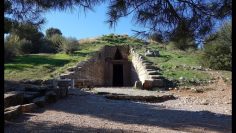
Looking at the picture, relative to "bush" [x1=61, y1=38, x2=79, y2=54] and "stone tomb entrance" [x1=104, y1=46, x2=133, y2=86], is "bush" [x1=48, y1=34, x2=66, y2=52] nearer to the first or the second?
"bush" [x1=61, y1=38, x2=79, y2=54]

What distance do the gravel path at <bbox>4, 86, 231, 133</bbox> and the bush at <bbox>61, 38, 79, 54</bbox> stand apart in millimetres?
14494

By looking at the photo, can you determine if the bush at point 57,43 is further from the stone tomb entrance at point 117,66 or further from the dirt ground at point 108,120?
the dirt ground at point 108,120

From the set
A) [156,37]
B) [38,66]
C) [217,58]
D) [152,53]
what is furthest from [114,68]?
[156,37]

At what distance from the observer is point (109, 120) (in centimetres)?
779

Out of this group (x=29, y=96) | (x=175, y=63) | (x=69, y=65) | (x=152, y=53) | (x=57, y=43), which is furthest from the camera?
(x=57, y=43)

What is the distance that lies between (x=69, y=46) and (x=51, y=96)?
14.7m

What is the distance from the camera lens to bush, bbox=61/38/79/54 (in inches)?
973

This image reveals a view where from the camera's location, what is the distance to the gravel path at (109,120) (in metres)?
6.69

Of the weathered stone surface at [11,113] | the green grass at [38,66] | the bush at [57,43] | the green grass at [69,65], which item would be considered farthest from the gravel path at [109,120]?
the bush at [57,43]

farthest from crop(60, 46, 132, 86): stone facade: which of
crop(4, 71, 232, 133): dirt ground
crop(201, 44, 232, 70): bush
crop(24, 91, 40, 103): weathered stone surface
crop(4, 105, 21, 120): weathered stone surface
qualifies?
crop(4, 105, 21, 120): weathered stone surface

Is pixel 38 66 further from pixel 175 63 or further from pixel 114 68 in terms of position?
pixel 175 63

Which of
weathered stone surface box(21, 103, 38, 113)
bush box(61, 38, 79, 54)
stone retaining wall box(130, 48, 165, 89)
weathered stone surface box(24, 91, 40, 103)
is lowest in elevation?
weathered stone surface box(21, 103, 38, 113)

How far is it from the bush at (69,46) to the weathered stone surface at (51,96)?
1394cm

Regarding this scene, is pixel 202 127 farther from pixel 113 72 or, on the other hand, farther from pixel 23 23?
pixel 113 72
